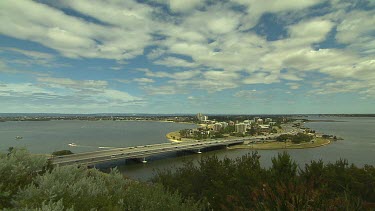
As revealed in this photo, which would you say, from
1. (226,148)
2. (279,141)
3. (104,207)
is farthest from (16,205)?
Answer: (279,141)

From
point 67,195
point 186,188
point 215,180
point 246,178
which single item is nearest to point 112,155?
point 215,180

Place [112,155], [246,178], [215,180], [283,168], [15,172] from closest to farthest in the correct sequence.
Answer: [15,172], [283,168], [246,178], [215,180], [112,155]

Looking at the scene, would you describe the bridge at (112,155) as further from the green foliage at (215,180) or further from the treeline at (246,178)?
the treeline at (246,178)

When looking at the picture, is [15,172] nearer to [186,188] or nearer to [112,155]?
[186,188]

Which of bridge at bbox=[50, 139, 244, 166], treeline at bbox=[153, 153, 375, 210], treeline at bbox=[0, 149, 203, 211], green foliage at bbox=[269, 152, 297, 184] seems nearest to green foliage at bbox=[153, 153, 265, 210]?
treeline at bbox=[153, 153, 375, 210]

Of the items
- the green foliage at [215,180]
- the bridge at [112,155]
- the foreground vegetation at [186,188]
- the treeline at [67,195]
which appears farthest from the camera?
the bridge at [112,155]

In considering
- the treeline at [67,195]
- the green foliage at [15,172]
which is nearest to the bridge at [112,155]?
the green foliage at [15,172]

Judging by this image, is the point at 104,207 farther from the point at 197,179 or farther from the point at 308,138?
the point at 308,138

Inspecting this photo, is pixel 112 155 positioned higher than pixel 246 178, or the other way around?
pixel 246 178

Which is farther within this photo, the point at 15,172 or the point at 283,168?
the point at 283,168
